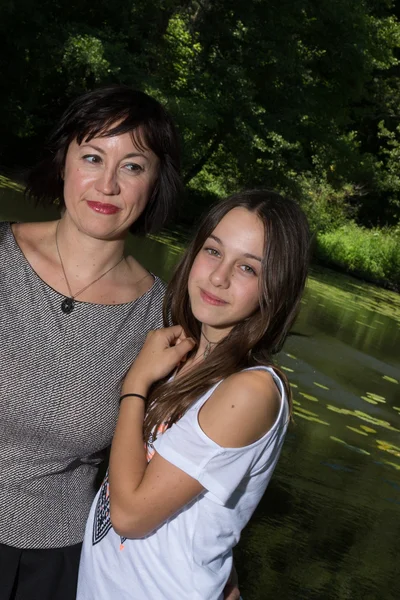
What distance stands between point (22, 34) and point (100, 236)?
23423 mm

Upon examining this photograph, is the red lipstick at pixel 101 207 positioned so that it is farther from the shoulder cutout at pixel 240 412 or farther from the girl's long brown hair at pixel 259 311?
the shoulder cutout at pixel 240 412

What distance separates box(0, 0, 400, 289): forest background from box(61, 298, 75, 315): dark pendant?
67.8ft

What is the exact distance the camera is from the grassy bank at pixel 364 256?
86.6ft

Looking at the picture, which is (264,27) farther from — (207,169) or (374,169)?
(374,169)

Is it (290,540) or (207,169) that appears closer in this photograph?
(290,540)

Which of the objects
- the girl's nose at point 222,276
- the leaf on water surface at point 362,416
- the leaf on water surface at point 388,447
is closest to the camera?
the girl's nose at point 222,276

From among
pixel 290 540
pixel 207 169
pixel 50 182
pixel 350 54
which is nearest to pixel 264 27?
pixel 350 54

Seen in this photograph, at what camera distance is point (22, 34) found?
24.6 metres

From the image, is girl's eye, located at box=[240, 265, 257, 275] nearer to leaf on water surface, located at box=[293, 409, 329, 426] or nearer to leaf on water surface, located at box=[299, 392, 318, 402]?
leaf on water surface, located at box=[293, 409, 329, 426]

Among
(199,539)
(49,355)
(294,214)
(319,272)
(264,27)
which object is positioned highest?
(264,27)

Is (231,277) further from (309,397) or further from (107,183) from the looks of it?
(309,397)

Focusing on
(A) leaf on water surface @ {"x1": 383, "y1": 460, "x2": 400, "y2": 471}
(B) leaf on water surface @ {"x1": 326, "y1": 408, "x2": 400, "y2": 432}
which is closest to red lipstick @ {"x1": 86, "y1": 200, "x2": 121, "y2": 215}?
(A) leaf on water surface @ {"x1": 383, "y1": 460, "x2": 400, "y2": 471}

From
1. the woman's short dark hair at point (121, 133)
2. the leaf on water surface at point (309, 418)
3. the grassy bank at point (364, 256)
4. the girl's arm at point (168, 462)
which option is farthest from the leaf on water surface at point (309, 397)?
Answer: the grassy bank at point (364, 256)

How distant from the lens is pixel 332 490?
6055 mm
